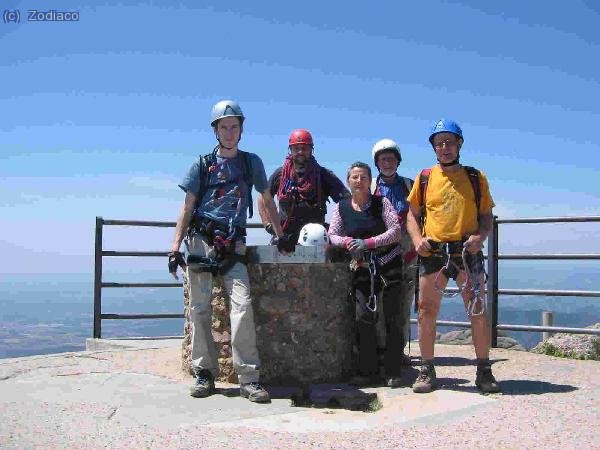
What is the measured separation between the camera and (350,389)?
4.86 meters

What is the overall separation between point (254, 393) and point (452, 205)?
184 cm

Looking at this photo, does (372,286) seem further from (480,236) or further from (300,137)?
(300,137)

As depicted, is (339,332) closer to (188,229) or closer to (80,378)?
(188,229)

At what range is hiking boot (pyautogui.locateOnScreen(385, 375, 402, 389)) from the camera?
495 centimetres

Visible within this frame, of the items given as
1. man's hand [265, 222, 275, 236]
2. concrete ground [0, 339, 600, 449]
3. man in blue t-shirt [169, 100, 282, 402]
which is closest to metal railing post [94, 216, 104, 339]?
concrete ground [0, 339, 600, 449]

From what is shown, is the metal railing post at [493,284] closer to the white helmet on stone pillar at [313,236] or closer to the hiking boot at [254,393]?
the white helmet on stone pillar at [313,236]

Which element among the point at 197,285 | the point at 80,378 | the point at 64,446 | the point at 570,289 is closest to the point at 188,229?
the point at 197,285

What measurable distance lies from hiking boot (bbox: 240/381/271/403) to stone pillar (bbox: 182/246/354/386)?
0.49 metres

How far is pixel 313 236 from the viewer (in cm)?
507

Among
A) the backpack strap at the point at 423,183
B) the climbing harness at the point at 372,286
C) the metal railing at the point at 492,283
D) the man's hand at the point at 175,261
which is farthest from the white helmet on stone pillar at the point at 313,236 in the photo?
the metal railing at the point at 492,283

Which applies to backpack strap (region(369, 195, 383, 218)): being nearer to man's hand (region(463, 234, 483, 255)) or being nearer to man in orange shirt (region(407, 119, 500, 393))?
man in orange shirt (region(407, 119, 500, 393))

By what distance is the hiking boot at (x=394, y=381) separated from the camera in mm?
4945

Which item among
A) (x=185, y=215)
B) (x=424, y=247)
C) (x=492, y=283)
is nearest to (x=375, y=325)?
(x=424, y=247)

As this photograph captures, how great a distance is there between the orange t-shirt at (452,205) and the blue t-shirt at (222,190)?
1.28m
